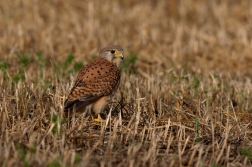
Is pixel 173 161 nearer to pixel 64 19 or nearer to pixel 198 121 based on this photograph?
pixel 198 121

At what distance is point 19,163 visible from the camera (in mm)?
5371

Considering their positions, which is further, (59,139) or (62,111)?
(62,111)

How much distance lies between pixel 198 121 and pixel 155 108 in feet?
2.93

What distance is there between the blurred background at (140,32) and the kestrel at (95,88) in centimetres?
273

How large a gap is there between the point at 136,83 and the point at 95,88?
1.71m

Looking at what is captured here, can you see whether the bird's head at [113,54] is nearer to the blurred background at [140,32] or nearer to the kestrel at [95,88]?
the kestrel at [95,88]

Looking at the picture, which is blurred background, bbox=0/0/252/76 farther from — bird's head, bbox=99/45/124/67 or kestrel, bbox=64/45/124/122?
kestrel, bbox=64/45/124/122

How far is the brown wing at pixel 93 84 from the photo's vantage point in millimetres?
6891

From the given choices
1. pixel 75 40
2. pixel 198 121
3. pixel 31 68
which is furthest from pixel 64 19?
pixel 198 121

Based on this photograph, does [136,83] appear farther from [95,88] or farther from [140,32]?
[140,32]

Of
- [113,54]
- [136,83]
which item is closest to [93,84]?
[113,54]

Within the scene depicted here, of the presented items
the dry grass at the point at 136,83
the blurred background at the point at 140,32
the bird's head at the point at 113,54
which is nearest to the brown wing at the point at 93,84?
the bird's head at the point at 113,54

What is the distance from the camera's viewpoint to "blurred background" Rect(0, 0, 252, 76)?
37.1 ft

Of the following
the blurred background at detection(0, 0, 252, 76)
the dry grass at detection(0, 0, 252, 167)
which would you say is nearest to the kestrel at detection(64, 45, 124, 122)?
the dry grass at detection(0, 0, 252, 167)
